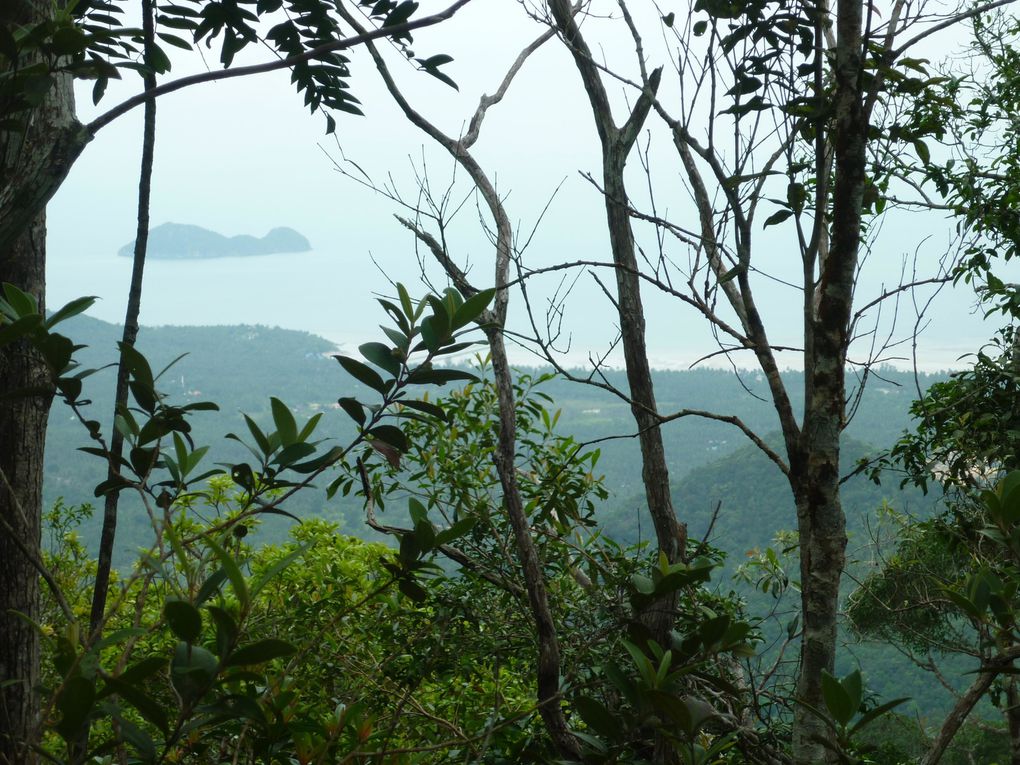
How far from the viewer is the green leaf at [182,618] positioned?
60cm

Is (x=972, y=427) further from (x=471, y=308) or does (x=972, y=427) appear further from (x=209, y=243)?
(x=209, y=243)

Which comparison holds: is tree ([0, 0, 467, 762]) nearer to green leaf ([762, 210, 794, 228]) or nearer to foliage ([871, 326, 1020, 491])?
green leaf ([762, 210, 794, 228])

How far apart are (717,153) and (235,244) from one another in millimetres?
26673

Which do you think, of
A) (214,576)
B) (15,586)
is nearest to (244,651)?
(214,576)

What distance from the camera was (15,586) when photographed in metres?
1.03

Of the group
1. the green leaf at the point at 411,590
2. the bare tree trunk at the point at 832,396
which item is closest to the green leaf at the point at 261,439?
the green leaf at the point at 411,590

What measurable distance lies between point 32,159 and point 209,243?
28039 mm

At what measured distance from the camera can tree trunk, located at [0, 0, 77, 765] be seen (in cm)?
98

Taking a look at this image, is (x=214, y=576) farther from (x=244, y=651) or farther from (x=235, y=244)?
(x=235, y=244)

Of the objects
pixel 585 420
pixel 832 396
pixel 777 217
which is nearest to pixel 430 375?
pixel 832 396

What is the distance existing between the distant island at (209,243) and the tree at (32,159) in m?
23.8

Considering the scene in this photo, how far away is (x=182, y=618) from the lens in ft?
1.97

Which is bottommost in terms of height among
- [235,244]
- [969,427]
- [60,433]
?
[60,433]

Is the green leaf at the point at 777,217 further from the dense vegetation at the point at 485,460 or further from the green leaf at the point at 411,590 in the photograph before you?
the green leaf at the point at 411,590
